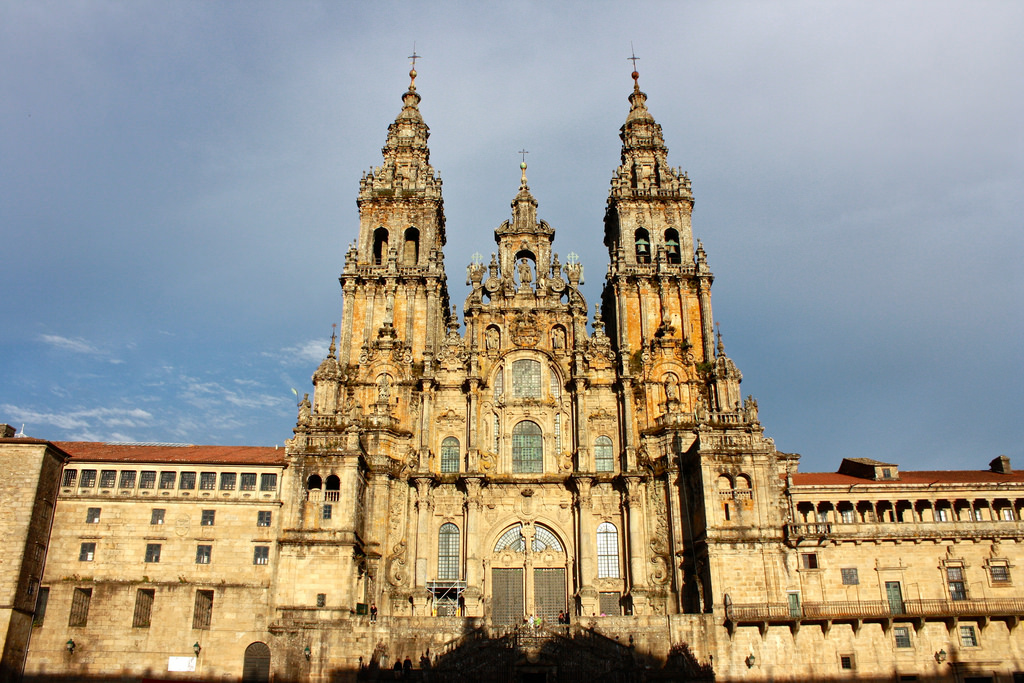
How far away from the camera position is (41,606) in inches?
1654

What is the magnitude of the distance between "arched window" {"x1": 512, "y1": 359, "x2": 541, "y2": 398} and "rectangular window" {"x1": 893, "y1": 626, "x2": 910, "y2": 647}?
2387cm

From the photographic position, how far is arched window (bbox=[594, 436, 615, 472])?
168 feet

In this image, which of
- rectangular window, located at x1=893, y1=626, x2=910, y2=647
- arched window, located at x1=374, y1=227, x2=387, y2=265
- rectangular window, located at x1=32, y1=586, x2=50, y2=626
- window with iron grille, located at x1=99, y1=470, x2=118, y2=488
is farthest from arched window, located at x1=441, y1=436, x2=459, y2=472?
rectangular window, located at x1=893, y1=626, x2=910, y2=647

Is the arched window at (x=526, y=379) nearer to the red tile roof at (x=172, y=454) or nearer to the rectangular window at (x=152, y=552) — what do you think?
the red tile roof at (x=172, y=454)

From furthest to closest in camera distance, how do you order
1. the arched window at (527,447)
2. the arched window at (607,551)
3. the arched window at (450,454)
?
the arched window at (527,447), the arched window at (450,454), the arched window at (607,551)

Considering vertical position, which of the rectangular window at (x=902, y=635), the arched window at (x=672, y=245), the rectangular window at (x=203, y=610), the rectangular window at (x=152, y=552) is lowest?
the rectangular window at (x=902, y=635)

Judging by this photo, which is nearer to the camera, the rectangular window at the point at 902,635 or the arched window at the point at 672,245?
the rectangular window at the point at 902,635

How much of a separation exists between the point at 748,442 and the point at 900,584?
1080 centimetres

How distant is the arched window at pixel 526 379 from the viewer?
53.5 m

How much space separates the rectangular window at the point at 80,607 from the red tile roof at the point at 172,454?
6856mm

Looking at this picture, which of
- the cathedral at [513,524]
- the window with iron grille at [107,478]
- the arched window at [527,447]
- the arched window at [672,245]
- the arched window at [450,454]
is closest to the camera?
the cathedral at [513,524]

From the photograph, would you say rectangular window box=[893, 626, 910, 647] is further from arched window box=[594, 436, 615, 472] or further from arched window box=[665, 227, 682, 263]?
arched window box=[665, 227, 682, 263]

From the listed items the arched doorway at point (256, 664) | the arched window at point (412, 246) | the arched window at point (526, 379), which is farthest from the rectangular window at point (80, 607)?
A: the arched window at point (412, 246)

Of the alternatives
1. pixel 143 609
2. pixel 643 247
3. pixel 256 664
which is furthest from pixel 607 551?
pixel 143 609
